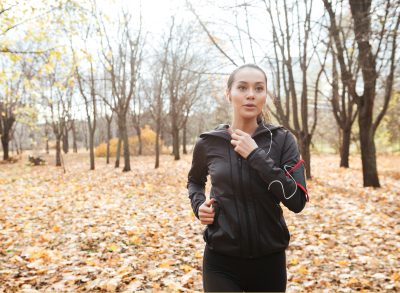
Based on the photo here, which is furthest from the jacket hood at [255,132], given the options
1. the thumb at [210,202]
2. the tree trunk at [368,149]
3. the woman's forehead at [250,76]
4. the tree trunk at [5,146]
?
the tree trunk at [5,146]

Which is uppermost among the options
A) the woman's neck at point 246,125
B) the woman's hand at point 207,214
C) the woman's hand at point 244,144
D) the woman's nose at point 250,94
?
the woman's nose at point 250,94

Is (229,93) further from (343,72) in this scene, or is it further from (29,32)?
(343,72)

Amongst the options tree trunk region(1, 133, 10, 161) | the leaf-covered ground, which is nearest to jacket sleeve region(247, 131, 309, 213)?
the leaf-covered ground

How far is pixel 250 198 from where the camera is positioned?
1.99 metres

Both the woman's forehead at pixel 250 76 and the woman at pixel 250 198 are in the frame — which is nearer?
the woman at pixel 250 198

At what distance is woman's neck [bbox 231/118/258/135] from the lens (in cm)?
221

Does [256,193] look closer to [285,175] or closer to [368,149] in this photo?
[285,175]

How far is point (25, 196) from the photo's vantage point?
11.1 meters

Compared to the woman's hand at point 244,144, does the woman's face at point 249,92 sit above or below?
above

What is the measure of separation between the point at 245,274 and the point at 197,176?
762 millimetres

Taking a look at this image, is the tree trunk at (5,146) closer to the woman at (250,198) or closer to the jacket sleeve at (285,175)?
the woman at (250,198)

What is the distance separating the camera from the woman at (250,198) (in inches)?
76.4

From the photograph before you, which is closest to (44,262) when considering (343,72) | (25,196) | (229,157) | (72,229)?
(72,229)

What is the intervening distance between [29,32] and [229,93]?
6.81 m
